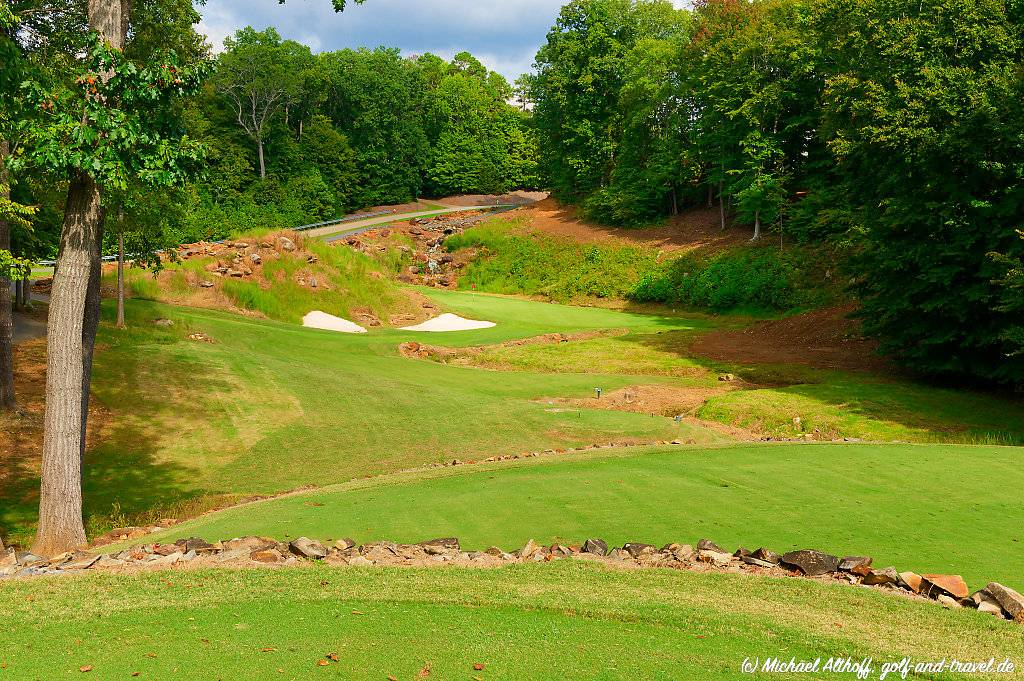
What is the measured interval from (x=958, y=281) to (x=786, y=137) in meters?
28.0

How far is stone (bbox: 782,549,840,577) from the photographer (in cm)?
772

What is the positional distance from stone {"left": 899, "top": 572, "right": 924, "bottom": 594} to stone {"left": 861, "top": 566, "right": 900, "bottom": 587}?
58mm

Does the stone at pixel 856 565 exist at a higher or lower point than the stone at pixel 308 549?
higher

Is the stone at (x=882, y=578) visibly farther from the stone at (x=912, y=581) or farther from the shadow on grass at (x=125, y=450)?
the shadow on grass at (x=125, y=450)

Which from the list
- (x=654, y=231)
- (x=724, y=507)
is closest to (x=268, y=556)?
(x=724, y=507)

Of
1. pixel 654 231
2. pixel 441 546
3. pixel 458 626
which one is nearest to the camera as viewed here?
pixel 458 626

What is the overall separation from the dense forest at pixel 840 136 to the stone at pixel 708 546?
14.4 m

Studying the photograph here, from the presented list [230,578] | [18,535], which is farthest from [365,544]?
[18,535]

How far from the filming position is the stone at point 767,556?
810cm

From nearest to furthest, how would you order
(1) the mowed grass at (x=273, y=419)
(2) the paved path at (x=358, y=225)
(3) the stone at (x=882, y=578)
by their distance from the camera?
(3) the stone at (x=882, y=578), (1) the mowed grass at (x=273, y=419), (2) the paved path at (x=358, y=225)

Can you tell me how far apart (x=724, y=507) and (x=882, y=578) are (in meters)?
3.08

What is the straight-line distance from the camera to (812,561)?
7867 millimetres

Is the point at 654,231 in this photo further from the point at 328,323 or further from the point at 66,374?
the point at 66,374

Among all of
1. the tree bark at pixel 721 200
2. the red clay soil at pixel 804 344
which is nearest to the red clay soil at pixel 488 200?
the tree bark at pixel 721 200
